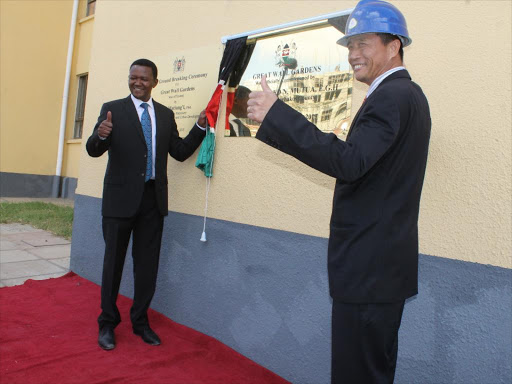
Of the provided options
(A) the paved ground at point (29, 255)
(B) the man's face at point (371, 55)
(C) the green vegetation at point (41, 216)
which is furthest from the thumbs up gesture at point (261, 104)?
(C) the green vegetation at point (41, 216)

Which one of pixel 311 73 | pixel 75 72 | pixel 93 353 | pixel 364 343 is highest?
pixel 75 72

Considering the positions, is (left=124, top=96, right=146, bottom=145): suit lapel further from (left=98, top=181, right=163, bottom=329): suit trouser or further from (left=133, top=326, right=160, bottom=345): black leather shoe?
(left=133, top=326, right=160, bottom=345): black leather shoe

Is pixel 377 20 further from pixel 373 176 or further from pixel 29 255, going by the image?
pixel 29 255

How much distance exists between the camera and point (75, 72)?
1184cm

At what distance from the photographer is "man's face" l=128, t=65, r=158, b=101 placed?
3488 millimetres

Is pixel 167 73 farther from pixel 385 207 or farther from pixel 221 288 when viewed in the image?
pixel 385 207

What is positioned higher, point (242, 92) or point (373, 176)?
point (242, 92)

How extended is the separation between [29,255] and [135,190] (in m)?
3.36

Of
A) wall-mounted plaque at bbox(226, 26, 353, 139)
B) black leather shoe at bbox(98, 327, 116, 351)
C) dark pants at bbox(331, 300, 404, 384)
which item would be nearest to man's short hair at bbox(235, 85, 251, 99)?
wall-mounted plaque at bbox(226, 26, 353, 139)

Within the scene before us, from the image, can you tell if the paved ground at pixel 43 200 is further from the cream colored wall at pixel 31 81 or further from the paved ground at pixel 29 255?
the paved ground at pixel 29 255

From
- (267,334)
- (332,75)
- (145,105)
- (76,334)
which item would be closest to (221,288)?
(267,334)

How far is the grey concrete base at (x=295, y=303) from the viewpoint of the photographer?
2.23m

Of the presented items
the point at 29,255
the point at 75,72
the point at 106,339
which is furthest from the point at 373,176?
the point at 75,72

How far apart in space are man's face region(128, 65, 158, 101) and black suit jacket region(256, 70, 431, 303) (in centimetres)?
227
